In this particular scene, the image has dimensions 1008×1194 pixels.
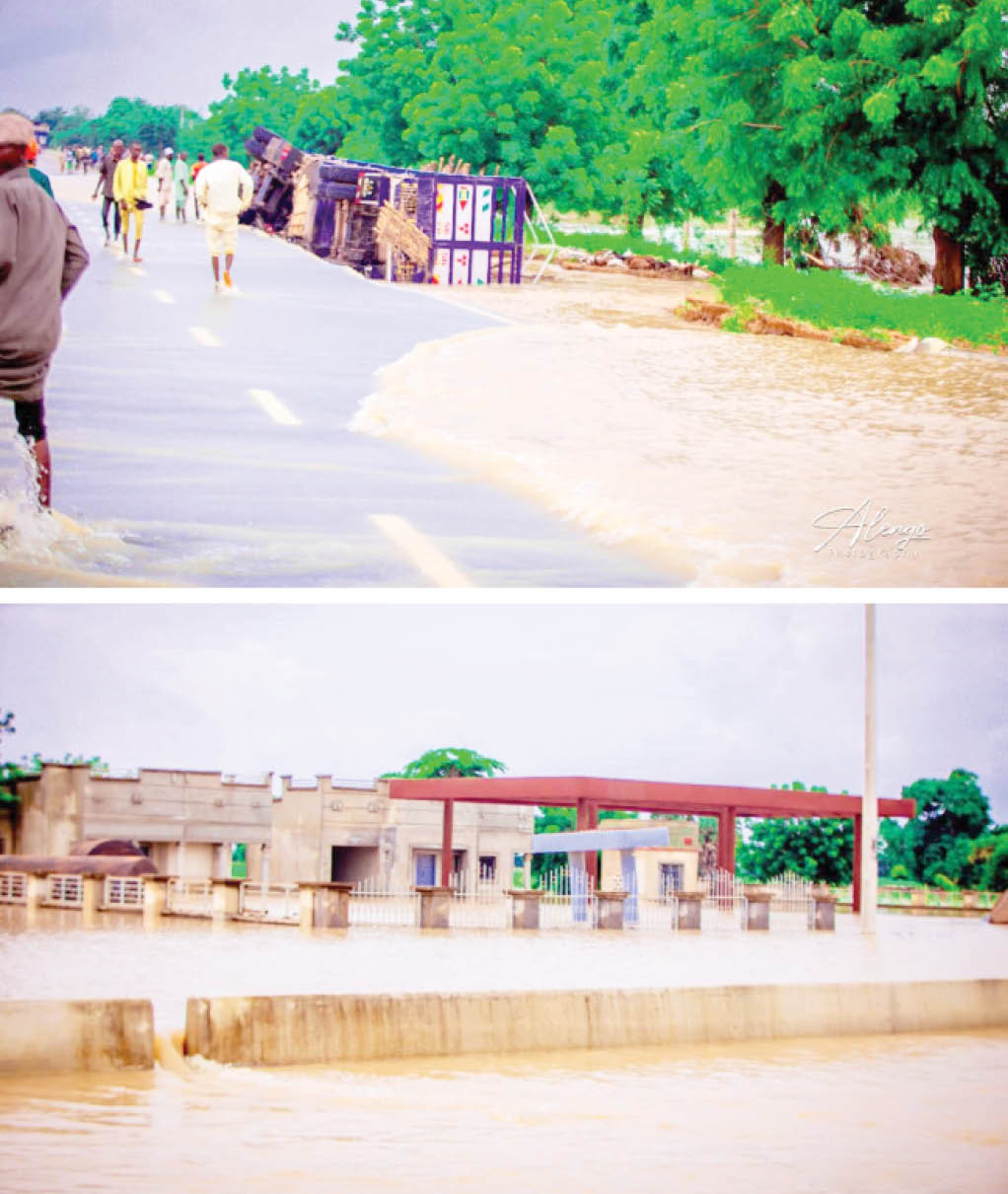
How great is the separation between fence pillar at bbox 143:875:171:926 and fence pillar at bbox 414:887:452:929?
1.49 m

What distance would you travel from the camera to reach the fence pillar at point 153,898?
10.2 metres

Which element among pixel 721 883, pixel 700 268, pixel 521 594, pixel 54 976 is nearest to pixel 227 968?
pixel 54 976

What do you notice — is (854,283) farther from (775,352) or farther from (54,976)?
(54,976)

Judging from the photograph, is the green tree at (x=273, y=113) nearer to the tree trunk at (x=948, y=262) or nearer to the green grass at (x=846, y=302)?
the green grass at (x=846, y=302)

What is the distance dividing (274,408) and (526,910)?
208 inches

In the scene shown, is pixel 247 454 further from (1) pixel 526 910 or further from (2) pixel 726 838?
(2) pixel 726 838

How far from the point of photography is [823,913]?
459 inches

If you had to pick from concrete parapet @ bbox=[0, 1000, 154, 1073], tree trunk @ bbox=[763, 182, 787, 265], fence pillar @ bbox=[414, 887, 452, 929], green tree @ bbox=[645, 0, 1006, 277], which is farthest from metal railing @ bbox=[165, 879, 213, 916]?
concrete parapet @ bbox=[0, 1000, 154, 1073]

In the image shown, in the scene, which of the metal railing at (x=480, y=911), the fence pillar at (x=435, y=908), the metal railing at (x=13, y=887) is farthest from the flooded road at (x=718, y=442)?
the metal railing at (x=13, y=887)

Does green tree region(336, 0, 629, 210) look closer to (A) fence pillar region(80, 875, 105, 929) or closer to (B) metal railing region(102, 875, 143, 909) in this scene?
(A) fence pillar region(80, 875, 105, 929)

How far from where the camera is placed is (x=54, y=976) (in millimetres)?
6027

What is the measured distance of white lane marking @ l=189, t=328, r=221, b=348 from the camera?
645 cm

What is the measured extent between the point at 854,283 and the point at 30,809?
1150 cm

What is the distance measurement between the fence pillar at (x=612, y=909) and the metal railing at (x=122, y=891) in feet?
9.51
